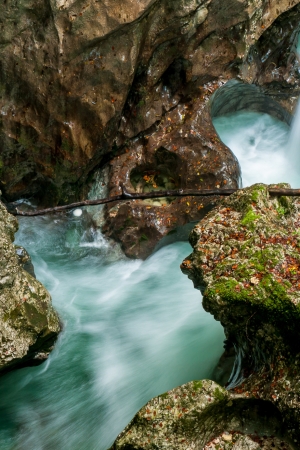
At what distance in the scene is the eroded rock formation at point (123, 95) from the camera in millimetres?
5586

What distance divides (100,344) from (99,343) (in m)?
0.02

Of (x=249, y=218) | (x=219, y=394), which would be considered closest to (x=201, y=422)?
(x=219, y=394)

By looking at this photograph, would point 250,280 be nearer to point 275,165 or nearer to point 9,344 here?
point 9,344

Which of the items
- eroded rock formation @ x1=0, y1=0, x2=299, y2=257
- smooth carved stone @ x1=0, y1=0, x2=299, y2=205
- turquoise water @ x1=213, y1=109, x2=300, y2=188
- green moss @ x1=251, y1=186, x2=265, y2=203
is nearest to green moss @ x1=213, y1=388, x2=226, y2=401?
green moss @ x1=251, y1=186, x2=265, y2=203

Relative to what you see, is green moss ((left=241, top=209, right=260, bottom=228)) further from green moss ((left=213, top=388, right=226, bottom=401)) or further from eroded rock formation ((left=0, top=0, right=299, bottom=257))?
eroded rock formation ((left=0, top=0, right=299, bottom=257))

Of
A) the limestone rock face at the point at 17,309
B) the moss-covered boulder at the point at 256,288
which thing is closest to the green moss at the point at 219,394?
the moss-covered boulder at the point at 256,288

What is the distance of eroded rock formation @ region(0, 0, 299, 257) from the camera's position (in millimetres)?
5586

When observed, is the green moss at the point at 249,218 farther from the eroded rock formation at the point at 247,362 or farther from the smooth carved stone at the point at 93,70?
the smooth carved stone at the point at 93,70

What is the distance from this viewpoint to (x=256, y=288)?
10.6 ft

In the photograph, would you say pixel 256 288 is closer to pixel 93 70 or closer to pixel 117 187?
pixel 117 187

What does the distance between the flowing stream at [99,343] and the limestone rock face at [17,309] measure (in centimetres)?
58

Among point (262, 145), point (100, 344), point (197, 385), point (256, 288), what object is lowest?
point (197, 385)

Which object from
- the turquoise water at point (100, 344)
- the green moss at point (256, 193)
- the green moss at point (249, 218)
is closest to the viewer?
the green moss at point (249, 218)

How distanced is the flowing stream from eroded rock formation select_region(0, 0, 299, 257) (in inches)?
17.5
